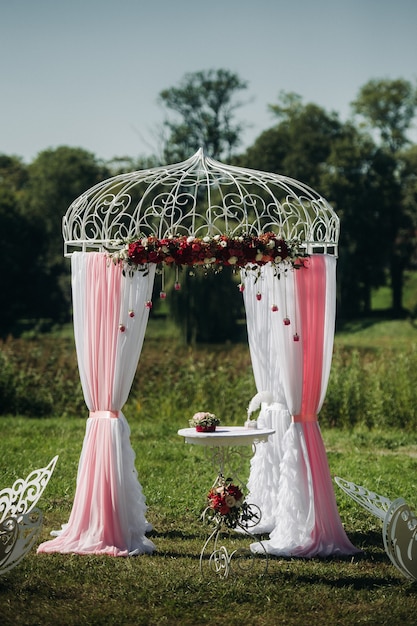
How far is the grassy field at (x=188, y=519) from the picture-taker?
5488mm

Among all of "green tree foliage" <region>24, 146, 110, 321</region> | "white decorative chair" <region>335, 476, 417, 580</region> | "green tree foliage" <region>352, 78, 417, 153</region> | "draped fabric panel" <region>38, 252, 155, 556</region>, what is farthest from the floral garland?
"green tree foliage" <region>352, 78, 417, 153</region>

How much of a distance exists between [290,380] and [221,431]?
2.27ft

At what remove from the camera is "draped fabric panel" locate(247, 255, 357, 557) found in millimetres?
6762

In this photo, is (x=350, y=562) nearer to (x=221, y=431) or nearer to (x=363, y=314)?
(x=221, y=431)

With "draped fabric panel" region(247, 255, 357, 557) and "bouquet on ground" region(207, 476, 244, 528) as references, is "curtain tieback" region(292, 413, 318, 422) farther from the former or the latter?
"bouquet on ground" region(207, 476, 244, 528)

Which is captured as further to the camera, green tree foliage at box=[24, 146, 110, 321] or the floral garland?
green tree foliage at box=[24, 146, 110, 321]

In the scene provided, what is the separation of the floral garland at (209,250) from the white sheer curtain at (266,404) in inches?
31.2

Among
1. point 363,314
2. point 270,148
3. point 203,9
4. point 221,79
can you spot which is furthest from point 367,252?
point 203,9

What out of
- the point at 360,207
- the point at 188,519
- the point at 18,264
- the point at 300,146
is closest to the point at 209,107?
the point at 300,146

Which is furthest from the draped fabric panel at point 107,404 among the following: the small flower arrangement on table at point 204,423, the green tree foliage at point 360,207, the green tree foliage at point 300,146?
the green tree foliage at point 300,146

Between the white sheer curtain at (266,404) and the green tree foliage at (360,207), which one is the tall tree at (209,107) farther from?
the white sheer curtain at (266,404)

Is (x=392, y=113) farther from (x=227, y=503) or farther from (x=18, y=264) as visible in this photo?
(x=227, y=503)

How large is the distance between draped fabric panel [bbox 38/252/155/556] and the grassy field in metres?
0.25

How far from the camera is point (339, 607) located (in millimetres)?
5559
